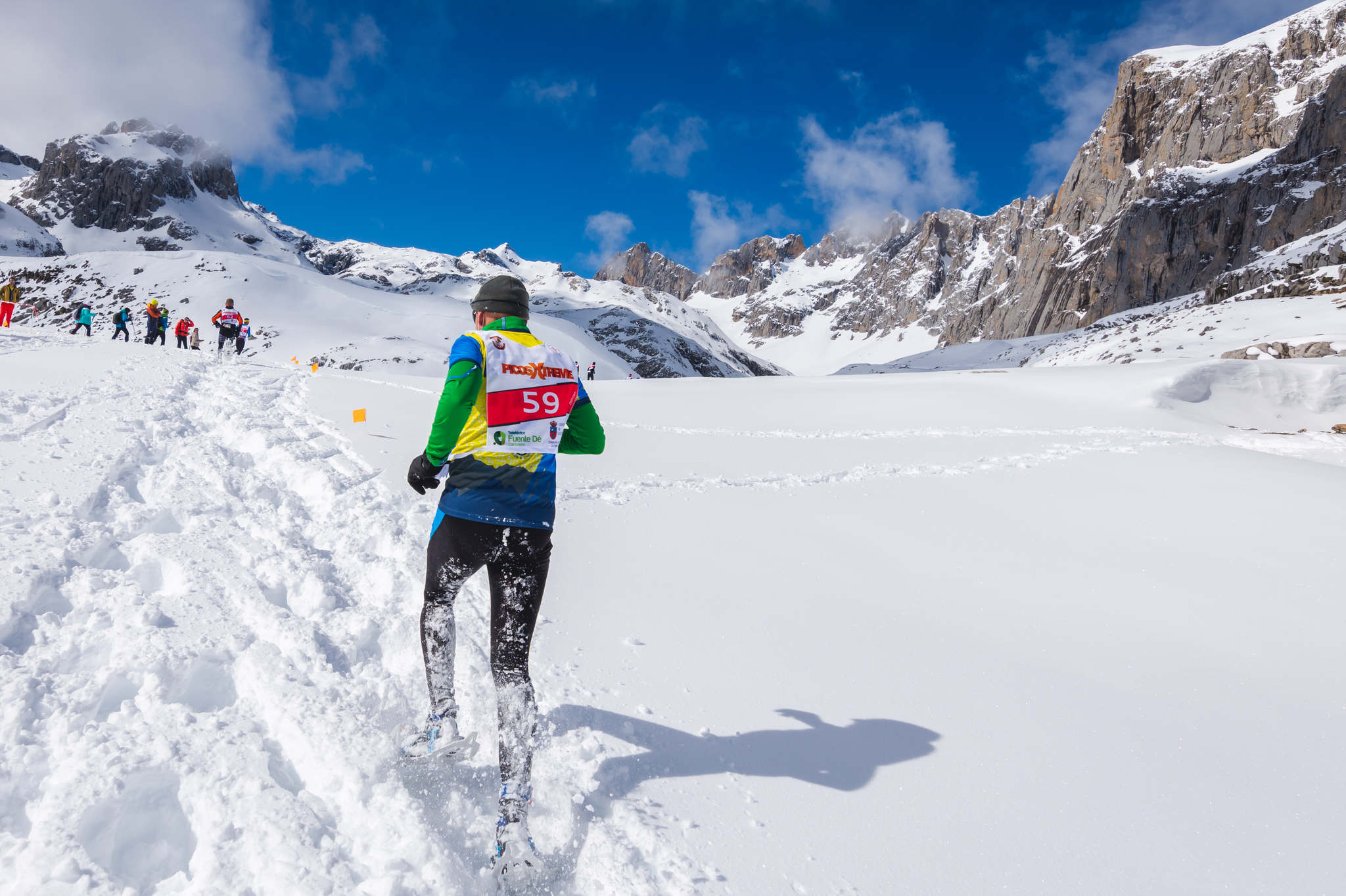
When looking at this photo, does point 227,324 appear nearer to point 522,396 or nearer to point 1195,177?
point 522,396

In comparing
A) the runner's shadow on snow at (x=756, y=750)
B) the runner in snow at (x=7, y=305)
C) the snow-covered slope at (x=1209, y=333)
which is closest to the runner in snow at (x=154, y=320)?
the runner in snow at (x=7, y=305)

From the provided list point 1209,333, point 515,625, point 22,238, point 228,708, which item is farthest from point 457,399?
point 22,238

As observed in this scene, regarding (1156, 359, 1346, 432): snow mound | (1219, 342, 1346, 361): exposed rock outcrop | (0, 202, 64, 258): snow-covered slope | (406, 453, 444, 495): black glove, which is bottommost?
(406, 453, 444, 495): black glove

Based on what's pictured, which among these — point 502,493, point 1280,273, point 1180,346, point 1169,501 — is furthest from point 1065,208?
point 502,493

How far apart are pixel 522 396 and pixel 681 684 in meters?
1.95

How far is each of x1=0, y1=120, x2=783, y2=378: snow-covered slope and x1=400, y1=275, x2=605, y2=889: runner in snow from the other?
4233 centimetres

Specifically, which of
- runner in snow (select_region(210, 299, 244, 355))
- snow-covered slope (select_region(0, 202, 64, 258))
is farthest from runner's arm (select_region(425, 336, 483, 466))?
snow-covered slope (select_region(0, 202, 64, 258))

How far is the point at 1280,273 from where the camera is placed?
160 ft

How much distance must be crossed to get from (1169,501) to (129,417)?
13203mm

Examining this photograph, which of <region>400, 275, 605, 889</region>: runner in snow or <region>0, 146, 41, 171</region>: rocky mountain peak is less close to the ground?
<region>0, 146, 41, 171</region>: rocky mountain peak

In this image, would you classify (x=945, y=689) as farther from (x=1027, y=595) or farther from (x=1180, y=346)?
(x=1180, y=346)

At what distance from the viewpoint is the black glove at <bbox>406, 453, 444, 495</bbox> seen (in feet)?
8.52

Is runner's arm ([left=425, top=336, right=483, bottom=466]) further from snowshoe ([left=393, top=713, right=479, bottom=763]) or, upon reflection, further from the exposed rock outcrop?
the exposed rock outcrop

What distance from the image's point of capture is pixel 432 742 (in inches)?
107
